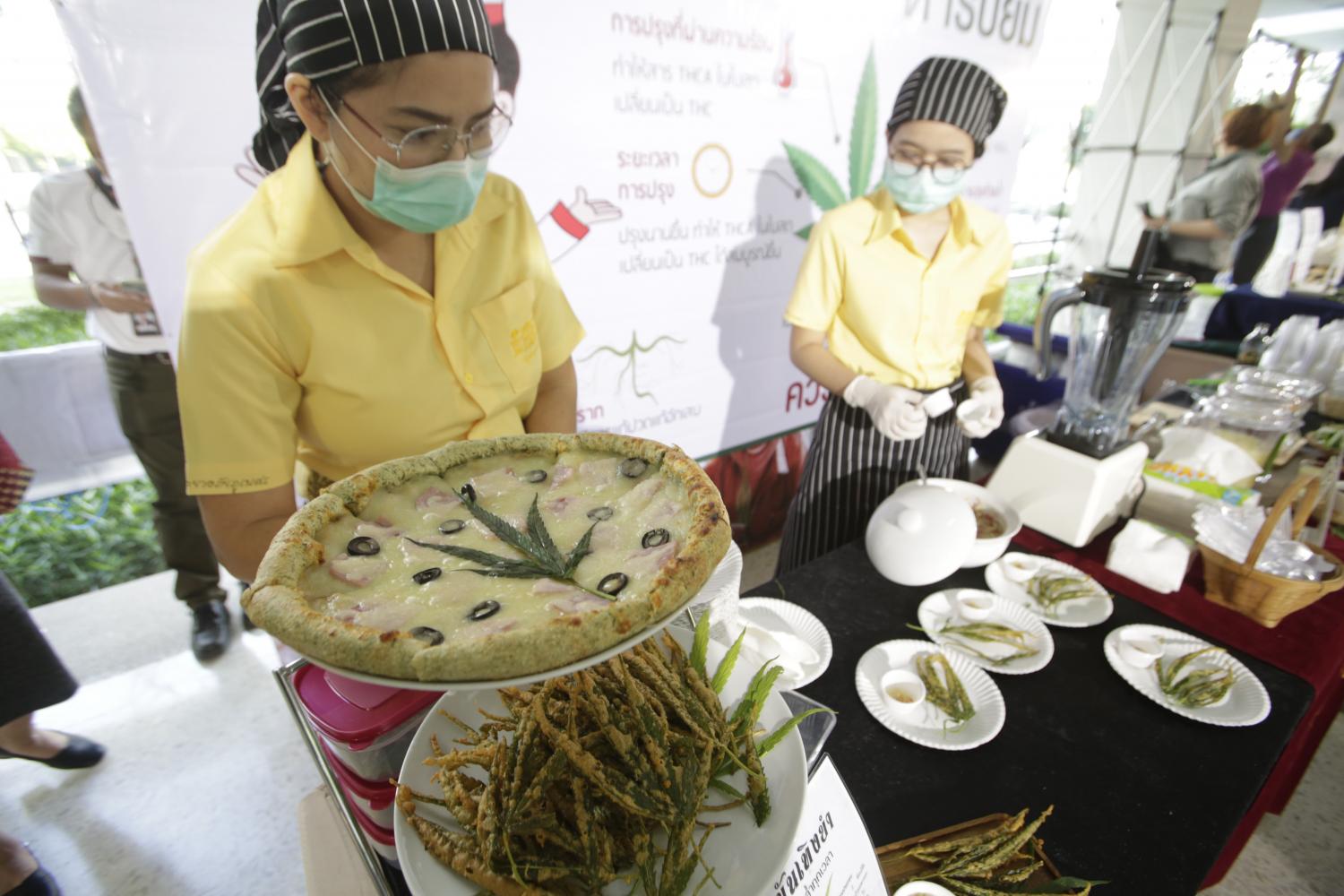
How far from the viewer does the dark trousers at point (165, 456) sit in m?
2.62

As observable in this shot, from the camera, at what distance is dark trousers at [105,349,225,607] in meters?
2.62

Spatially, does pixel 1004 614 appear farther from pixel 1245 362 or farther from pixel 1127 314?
pixel 1245 362

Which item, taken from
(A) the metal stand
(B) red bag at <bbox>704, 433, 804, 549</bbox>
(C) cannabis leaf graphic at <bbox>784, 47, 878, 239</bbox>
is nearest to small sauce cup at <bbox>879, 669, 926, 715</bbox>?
(A) the metal stand

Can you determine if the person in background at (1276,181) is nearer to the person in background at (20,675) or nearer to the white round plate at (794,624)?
the white round plate at (794,624)

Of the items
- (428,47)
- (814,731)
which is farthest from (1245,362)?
(428,47)

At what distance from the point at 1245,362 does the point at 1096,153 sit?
471cm

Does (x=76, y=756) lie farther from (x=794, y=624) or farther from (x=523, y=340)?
(x=794, y=624)

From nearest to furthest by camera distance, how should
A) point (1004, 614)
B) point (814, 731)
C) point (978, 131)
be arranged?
point (814, 731) → point (1004, 614) → point (978, 131)

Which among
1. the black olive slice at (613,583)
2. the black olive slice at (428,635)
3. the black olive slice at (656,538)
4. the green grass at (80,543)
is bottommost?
the green grass at (80,543)

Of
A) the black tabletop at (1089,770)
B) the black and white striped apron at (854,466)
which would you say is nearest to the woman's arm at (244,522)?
the black tabletop at (1089,770)

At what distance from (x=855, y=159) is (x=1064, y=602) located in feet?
8.88

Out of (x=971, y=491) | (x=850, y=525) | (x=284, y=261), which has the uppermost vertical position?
(x=284, y=261)

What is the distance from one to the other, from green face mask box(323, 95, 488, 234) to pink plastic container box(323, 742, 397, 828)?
43.2 inches

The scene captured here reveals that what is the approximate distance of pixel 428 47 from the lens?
1144 mm
